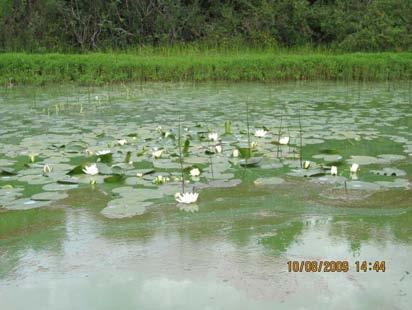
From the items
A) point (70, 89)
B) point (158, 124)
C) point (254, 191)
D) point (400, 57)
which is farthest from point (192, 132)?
point (400, 57)

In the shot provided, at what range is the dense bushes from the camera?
→ 1369 centimetres

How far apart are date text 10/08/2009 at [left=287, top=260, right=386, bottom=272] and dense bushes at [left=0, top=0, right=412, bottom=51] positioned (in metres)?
11.1

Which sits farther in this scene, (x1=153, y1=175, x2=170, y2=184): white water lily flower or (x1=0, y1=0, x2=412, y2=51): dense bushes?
(x1=0, y1=0, x2=412, y2=51): dense bushes

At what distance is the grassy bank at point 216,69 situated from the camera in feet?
34.7

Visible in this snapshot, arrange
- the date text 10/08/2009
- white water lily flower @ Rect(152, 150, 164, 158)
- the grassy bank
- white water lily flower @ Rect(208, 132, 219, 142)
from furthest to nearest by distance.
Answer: the grassy bank
white water lily flower @ Rect(208, 132, 219, 142)
white water lily flower @ Rect(152, 150, 164, 158)
the date text 10/08/2009

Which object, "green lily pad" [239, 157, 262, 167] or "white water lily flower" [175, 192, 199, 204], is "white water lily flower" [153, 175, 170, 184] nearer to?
"white water lily flower" [175, 192, 199, 204]

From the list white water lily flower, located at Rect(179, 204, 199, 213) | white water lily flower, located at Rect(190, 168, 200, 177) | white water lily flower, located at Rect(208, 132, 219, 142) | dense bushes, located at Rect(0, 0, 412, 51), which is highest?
dense bushes, located at Rect(0, 0, 412, 51)

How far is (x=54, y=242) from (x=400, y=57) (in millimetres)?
9322

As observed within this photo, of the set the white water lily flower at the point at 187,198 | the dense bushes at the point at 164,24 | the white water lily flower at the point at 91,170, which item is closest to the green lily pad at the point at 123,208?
the white water lily flower at the point at 187,198

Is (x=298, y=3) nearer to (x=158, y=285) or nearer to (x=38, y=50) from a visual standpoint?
(x=38, y=50)

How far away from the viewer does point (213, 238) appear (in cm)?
289

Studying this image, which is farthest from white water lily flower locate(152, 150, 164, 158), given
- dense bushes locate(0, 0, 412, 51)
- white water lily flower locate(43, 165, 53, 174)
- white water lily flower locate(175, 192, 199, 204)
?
dense bushes locate(0, 0, 412, 51)

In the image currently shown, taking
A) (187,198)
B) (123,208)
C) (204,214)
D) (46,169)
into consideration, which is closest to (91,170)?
(46,169)

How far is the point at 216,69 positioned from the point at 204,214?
25.2ft
